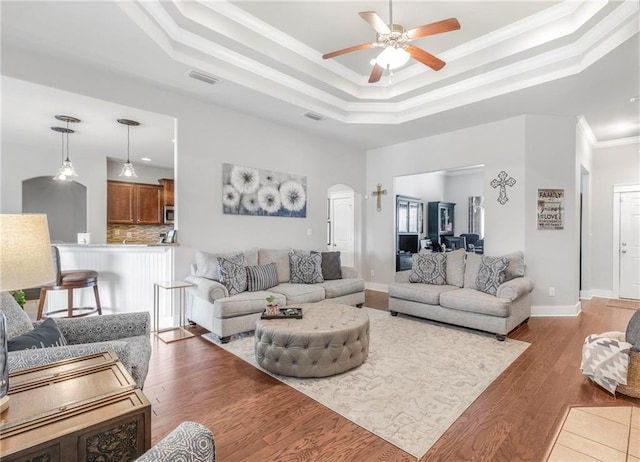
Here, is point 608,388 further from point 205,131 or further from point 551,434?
point 205,131

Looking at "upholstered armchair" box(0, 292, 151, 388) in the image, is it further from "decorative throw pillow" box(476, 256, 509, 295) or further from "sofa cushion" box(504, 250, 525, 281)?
"sofa cushion" box(504, 250, 525, 281)

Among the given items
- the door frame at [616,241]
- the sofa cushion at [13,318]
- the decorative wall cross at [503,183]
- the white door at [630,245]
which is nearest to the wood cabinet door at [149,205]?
the sofa cushion at [13,318]

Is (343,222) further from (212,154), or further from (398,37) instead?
(398,37)

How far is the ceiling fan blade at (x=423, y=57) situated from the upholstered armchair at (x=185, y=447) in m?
3.11

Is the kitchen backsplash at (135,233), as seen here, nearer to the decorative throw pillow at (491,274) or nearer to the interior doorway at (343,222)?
the interior doorway at (343,222)

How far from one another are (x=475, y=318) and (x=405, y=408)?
81.4 inches

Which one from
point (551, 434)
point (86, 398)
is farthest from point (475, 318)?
point (86, 398)

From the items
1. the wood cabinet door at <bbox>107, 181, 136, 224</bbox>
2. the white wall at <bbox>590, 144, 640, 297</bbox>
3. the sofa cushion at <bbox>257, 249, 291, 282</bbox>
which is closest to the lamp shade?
the sofa cushion at <bbox>257, 249, 291, 282</bbox>

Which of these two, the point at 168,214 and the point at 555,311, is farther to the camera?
the point at 168,214

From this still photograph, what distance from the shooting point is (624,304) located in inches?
221

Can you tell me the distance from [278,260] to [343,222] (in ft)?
10.2

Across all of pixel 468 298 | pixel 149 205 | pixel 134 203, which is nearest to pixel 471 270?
pixel 468 298

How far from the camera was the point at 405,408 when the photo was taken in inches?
91.9

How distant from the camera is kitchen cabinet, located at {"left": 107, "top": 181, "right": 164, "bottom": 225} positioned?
23.0 feet
